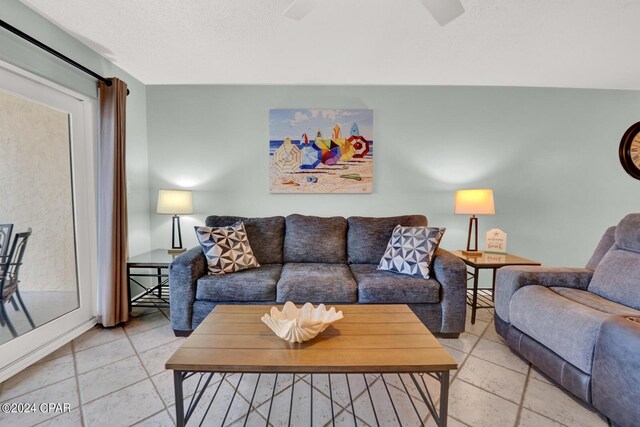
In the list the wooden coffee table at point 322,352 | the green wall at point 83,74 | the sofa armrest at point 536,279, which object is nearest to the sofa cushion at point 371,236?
the sofa armrest at point 536,279

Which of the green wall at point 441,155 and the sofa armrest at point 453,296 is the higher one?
the green wall at point 441,155

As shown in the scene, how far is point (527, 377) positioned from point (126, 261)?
123 inches

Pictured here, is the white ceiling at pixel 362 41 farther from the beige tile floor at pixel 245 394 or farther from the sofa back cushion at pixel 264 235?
the beige tile floor at pixel 245 394

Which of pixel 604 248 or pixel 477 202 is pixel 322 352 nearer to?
pixel 477 202

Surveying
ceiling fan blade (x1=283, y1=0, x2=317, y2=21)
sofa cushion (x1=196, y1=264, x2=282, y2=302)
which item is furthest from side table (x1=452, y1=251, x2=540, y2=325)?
ceiling fan blade (x1=283, y1=0, x2=317, y2=21)

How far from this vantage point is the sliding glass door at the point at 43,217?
1676mm

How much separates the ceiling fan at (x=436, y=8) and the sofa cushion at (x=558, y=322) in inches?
68.6

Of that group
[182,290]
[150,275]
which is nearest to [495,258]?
[182,290]

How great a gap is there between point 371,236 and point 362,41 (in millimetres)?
1680

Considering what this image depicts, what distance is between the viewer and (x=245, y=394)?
1.45 meters

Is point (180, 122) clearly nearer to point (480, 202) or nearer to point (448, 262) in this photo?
point (448, 262)

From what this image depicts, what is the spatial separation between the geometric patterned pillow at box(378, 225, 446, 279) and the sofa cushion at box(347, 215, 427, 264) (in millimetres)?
191

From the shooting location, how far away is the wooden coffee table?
40.3 inches

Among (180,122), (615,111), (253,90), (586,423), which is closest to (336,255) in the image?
(586,423)
